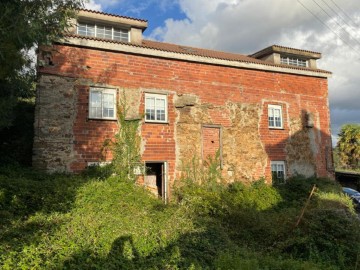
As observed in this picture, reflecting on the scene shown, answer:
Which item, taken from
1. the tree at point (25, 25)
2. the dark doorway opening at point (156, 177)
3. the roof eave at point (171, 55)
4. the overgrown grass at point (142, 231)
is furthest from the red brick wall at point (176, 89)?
the tree at point (25, 25)

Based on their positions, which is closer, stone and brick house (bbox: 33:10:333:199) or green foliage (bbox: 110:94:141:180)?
stone and brick house (bbox: 33:10:333:199)

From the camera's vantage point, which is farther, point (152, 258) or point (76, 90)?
point (76, 90)

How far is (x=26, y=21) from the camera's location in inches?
297

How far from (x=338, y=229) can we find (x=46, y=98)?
11.3m

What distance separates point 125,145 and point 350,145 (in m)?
33.8

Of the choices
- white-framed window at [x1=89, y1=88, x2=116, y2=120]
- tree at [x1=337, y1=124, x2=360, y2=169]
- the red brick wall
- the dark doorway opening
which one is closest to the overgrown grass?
the dark doorway opening

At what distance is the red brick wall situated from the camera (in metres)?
13.2

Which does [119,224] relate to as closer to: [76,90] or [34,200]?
[34,200]

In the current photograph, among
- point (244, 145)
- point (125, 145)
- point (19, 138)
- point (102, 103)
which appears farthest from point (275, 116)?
point (19, 138)

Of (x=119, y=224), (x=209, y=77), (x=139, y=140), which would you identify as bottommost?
(x=119, y=224)

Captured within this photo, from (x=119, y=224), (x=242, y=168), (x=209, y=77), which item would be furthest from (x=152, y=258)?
(x=209, y=77)

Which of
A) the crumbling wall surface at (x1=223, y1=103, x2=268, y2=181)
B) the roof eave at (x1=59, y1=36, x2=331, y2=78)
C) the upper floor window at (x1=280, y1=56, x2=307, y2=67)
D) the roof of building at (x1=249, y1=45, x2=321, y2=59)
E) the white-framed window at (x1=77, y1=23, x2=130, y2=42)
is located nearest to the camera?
the roof eave at (x1=59, y1=36, x2=331, y2=78)

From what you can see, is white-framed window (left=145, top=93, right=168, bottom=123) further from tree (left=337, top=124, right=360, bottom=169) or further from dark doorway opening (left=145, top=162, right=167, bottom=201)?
tree (left=337, top=124, right=360, bottom=169)

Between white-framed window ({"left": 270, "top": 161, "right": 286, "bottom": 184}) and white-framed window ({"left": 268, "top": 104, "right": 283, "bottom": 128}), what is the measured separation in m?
2.03
